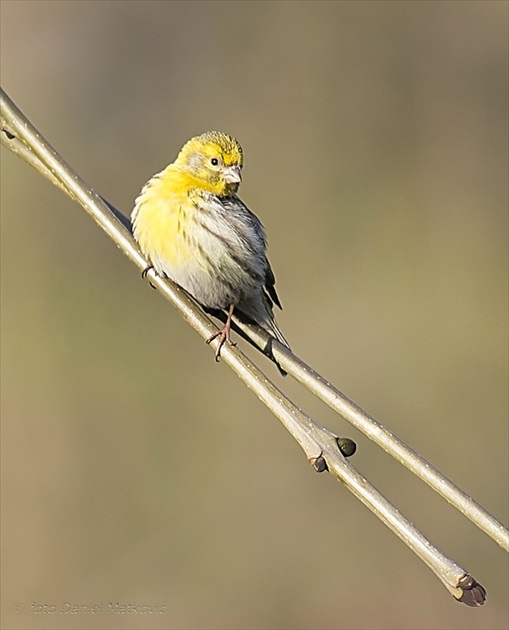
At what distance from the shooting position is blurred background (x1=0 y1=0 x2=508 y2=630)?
6637mm

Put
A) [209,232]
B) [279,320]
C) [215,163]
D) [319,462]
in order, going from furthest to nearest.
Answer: [279,320] < [215,163] < [209,232] < [319,462]

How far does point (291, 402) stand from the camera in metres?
2.15

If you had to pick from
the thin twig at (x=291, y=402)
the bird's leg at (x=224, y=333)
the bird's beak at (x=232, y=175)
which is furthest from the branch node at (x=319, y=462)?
the bird's beak at (x=232, y=175)

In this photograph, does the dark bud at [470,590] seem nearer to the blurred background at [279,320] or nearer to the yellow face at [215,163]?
the yellow face at [215,163]

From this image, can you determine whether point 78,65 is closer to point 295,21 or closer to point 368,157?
point 295,21

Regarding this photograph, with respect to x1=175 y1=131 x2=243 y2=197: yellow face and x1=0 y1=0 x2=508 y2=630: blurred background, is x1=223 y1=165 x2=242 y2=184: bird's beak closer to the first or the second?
x1=175 y1=131 x2=243 y2=197: yellow face

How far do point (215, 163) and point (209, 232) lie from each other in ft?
1.10

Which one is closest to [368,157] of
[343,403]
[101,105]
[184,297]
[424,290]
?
[424,290]

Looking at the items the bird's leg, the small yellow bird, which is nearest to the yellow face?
the small yellow bird

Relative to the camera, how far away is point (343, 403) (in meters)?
2.19

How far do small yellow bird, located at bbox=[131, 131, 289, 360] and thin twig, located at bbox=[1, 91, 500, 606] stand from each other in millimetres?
939

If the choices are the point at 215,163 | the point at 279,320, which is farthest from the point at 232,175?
the point at 279,320

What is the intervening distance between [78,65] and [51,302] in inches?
99.8

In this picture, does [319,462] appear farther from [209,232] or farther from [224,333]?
[209,232]
